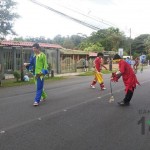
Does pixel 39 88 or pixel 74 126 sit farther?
pixel 39 88

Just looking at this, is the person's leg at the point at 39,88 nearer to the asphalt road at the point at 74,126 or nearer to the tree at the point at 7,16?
the asphalt road at the point at 74,126

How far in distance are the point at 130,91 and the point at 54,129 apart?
4245 mm

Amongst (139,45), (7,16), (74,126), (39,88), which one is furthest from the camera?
(139,45)

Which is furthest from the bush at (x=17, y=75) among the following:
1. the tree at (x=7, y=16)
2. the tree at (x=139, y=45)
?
the tree at (x=139, y=45)

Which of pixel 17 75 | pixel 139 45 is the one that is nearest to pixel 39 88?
pixel 17 75

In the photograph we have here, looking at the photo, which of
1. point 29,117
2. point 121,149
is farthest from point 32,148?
point 29,117

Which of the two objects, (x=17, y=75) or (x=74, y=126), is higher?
(x=17, y=75)

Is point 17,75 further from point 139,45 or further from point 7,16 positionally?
point 139,45

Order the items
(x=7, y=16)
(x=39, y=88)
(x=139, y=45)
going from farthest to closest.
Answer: (x=139, y=45) < (x=7, y=16) < (x=39, y=88)

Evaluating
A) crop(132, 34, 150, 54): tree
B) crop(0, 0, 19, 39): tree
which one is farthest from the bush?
crop(132, 34, 150, 54): tree

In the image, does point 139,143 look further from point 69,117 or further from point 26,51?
point 26,51

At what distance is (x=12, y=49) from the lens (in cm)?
2667

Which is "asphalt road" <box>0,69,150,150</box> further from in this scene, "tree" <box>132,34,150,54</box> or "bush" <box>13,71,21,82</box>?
"tree" <box>132,34,150,54</box>

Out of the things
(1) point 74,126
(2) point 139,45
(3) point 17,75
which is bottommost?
(1) point 74,126
